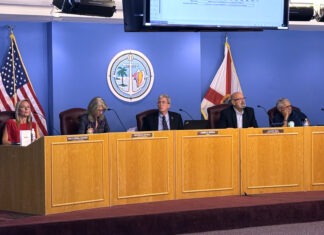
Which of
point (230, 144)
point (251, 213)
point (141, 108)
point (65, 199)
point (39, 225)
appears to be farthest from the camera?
point (141, 108)

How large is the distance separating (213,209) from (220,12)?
1972 millimetres

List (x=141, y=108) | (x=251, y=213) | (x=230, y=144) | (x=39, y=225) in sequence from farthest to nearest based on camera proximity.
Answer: (x=141, y=108) < (x=230, y=144) < (x=251, y=213) < (x=39, y=225)

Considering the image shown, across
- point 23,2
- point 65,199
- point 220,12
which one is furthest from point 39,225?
point 23,2

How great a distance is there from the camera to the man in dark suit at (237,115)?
9.24 m

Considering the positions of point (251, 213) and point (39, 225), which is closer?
point (39, 225)

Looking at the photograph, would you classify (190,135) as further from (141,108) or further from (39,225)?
(141,108)

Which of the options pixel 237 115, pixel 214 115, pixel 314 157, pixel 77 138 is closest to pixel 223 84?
pixel 214 115

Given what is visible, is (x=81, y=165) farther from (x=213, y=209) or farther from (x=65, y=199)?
(x=213, y=209)

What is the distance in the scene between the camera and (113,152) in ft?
25.7

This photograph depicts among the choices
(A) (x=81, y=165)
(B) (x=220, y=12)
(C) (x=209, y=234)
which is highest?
(B) (x=220, y=12)

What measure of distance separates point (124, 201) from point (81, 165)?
641 millimetres

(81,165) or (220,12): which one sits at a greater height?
(220,12)

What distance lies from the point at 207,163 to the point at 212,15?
1543 mm

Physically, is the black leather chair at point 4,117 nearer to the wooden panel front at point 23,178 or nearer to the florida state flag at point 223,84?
the wooden panel front at point 23,178
